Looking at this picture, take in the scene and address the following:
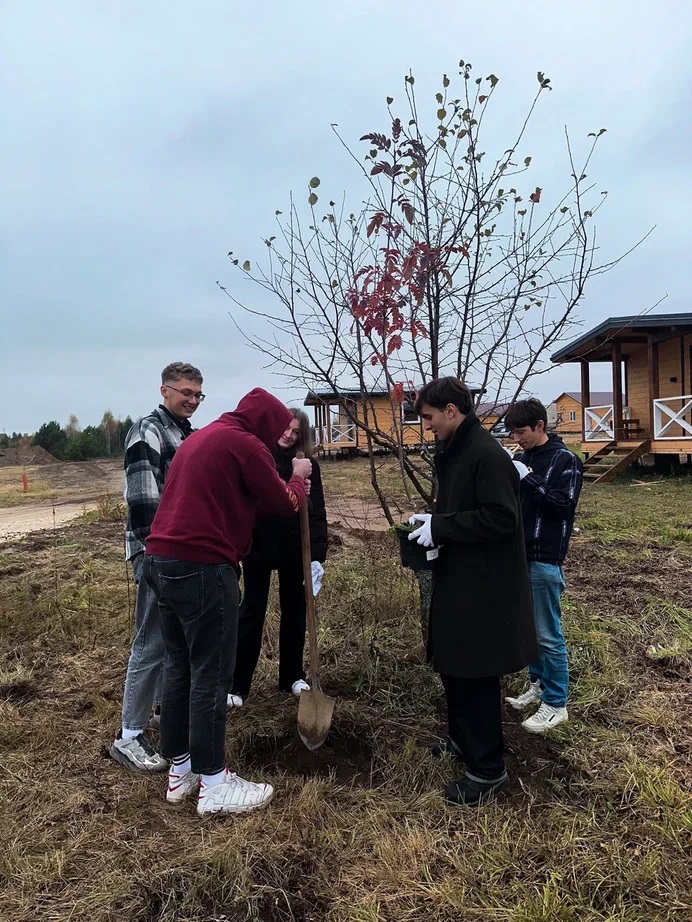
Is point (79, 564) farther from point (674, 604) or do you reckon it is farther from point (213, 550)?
point (674, 604)

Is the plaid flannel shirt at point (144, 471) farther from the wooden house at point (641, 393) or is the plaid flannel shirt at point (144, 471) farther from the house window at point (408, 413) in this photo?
the wooden house at point (641, 393)

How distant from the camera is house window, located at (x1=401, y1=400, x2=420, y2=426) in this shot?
327 cm

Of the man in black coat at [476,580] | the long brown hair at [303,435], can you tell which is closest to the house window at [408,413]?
the long brown hair at [303,435]

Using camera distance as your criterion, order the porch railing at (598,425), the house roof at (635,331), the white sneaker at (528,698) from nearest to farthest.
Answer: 1. the white sneaker at (528,698)
2. the house roof at (635,331)
3. the porch railing at (598,425)

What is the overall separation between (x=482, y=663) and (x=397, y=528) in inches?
25.5

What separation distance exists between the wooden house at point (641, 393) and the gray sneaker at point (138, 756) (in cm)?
1215

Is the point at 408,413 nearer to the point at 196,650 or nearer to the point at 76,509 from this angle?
the point at 196,650

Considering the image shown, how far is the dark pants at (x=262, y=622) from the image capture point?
3273 mm

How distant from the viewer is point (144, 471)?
2777 millimetres

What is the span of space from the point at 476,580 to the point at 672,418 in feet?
42.5

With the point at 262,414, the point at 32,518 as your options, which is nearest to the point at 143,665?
the point at 262,414

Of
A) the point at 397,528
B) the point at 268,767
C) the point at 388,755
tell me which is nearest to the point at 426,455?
the point at 397,528

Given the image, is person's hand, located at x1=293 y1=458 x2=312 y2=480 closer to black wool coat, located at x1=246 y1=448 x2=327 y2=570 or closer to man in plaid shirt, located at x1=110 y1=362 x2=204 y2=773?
black wool coat, located at x1=246 y1=448 x2=327 y2=570

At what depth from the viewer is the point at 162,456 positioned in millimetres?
2883
